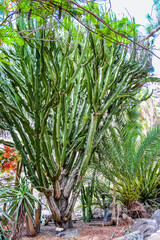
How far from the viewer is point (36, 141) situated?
234cm

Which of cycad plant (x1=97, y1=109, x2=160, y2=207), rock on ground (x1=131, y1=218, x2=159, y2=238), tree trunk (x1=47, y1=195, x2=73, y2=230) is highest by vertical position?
cycad plant (x1=97, y1=109, x2=160, y2=207)

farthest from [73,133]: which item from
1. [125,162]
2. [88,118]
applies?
[125,162]

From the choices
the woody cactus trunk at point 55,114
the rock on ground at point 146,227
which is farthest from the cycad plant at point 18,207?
the rock on ground at point 146,227

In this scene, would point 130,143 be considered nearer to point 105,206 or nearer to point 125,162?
point 125,162

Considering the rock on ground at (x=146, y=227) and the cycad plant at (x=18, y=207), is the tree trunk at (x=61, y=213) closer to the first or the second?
the cycad plant at (x=18, y=207)

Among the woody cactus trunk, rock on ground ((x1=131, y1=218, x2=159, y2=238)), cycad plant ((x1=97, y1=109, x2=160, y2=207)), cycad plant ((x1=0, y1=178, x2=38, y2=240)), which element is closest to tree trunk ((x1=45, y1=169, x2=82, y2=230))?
the woody cactus trunk

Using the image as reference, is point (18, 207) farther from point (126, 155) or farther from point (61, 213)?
point (126, 155)

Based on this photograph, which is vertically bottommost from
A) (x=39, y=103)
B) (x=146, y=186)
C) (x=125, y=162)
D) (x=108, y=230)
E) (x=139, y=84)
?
(x=108, y=230)

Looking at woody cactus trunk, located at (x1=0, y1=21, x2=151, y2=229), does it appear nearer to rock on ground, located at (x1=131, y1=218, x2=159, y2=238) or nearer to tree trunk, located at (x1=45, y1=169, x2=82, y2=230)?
tree trunk, located at (x1=45, y1=169, x2=82, y2=230)

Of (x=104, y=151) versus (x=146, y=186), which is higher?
(x=104, y=151)

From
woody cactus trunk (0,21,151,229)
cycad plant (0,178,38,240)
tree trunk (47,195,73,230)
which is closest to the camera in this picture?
cycad plant (0,178,38,240)

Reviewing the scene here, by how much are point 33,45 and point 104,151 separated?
1.62 metres

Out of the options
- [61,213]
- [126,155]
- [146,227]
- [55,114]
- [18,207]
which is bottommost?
[146,227]

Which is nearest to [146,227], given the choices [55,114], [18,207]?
[18,207]
